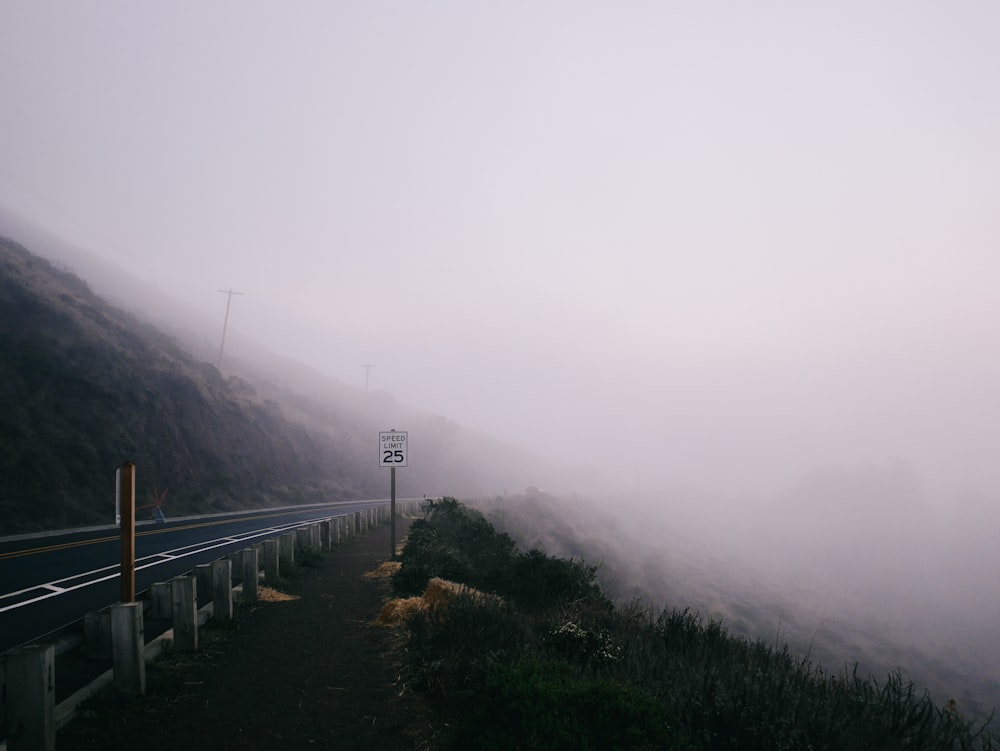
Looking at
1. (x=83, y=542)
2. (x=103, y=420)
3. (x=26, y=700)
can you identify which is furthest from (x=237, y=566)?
(x=103, y=420)

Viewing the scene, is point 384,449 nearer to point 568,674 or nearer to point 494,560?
point 494,560

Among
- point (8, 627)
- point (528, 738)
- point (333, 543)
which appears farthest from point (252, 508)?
point (528, 738)

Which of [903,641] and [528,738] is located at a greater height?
[528,738]

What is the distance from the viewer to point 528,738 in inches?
167

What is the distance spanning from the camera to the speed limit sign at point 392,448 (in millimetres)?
17703

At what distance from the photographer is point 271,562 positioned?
12898 mm

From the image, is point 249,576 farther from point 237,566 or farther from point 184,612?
point 184,612

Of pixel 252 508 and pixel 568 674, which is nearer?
pixel 568 674

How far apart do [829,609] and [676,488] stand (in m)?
78.2

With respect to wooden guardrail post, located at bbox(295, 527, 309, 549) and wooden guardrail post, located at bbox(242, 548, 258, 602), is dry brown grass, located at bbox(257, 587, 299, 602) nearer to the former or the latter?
wooden guardrail post, located at bbox(242, 548, 258, 602)

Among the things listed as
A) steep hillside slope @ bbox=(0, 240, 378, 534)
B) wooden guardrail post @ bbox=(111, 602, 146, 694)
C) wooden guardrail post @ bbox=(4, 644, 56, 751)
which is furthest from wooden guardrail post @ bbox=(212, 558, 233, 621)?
steep hillside slope @ bbox=(0, 240, 378, 534)

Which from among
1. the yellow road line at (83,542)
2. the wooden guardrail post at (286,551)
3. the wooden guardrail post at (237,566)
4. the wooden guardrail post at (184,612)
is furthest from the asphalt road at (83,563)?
the wooden guardrail post at (286,551)

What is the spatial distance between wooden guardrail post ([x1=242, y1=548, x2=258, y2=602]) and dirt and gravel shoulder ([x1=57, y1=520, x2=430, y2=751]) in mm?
300

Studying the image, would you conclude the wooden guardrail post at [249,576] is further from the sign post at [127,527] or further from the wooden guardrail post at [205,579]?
the sign post at [127,527]
